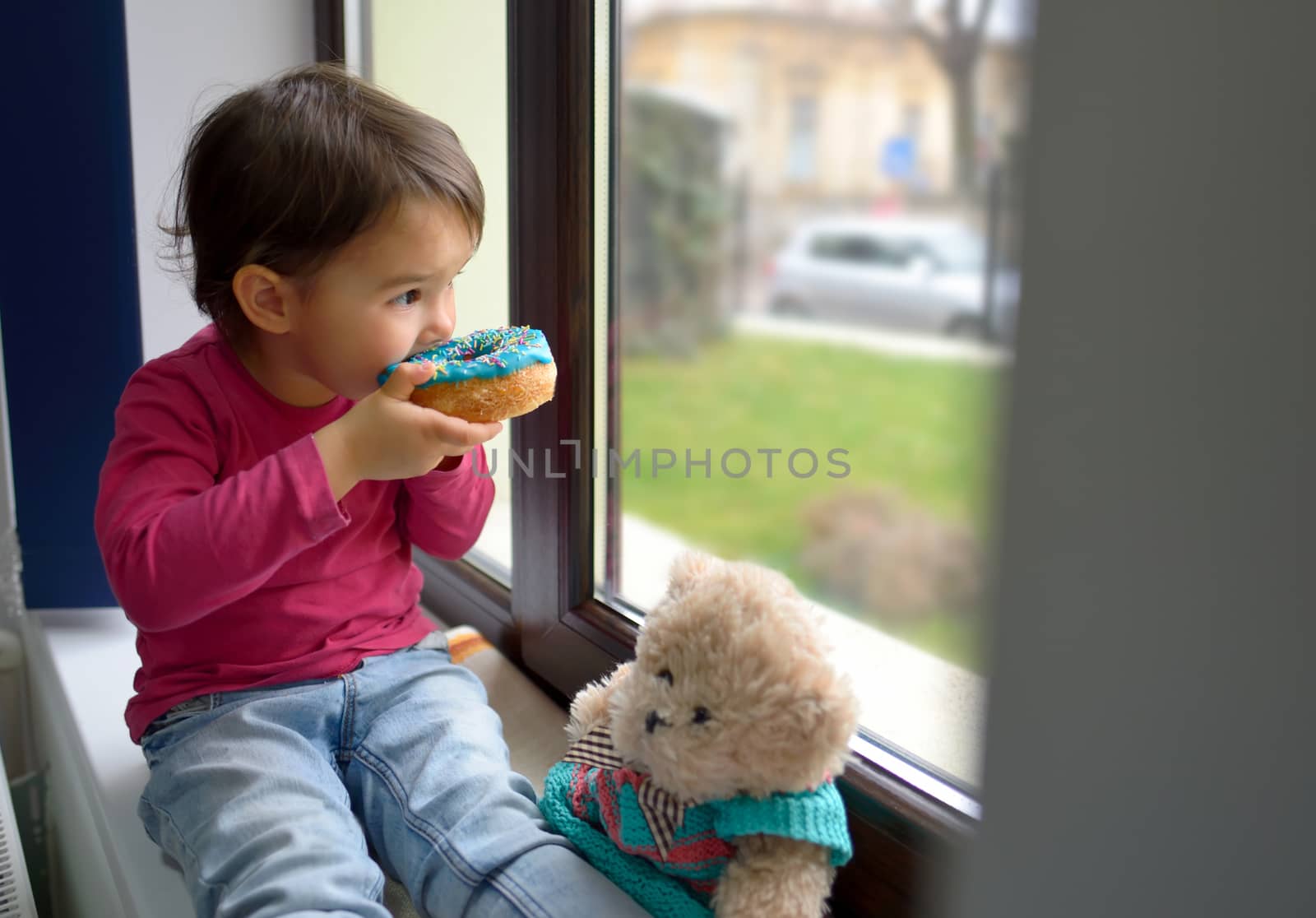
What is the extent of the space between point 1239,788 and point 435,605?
3.61 feet

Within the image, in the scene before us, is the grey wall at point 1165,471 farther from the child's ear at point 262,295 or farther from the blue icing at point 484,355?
the child's ear at point 262,295

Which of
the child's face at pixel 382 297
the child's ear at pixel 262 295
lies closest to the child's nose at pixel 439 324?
the child's face at pixel 382 297

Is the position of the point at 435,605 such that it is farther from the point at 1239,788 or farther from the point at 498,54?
the point at 1239,788

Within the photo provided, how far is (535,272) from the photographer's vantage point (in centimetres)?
103

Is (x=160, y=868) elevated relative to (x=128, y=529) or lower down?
lower down

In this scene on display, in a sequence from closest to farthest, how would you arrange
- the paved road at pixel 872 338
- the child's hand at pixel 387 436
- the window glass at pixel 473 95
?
the paved road at pixel 872 338, the child's hand at pixel 387 436, the window glass at pixel 473 95

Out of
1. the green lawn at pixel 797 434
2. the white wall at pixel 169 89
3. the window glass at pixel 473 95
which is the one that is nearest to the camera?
the green lawn at pixel 797 434

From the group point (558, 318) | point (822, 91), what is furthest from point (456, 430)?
point (822, 91)

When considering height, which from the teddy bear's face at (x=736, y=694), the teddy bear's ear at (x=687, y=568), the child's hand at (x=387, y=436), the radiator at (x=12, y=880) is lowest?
the radiator at (x=12, y=880)

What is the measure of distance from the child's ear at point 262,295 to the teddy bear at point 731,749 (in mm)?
407

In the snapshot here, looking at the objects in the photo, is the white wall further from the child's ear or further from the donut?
the donut

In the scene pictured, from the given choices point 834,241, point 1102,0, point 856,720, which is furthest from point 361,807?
point 834,241

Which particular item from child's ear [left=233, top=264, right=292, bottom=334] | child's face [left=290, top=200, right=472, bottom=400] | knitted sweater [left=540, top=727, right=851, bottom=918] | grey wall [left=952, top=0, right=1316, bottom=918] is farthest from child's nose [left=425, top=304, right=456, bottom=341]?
grey wall [left=952, top=0, right=1316, bottom=918]

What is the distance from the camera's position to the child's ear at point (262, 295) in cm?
80
